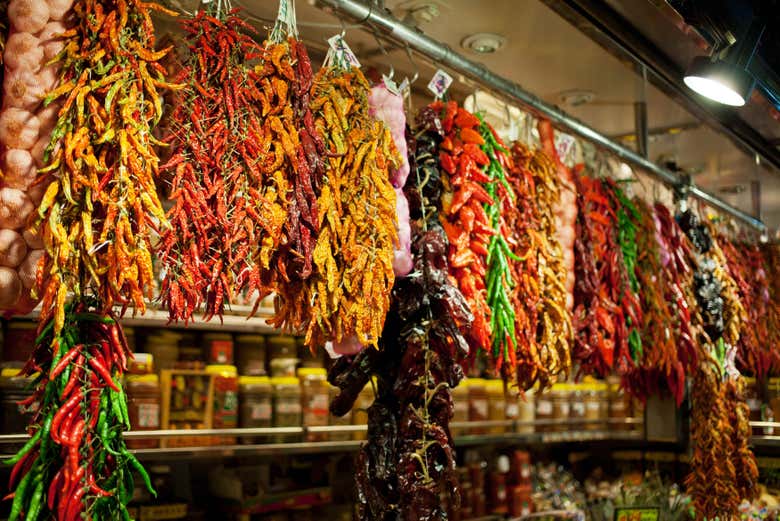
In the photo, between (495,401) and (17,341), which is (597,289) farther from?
(17,341)

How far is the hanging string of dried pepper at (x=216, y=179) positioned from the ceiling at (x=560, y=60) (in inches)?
41.0

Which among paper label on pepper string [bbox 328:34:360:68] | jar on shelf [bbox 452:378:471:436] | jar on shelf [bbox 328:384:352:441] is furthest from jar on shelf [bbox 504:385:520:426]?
paper label on pepper string [bbox 328:34:360:68]

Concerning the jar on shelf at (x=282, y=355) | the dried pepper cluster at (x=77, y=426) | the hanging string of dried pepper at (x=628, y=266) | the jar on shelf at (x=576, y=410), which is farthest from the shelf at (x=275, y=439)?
the dried pepper cluster at (x=77, y=426)

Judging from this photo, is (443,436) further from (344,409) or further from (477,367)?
(477,367)

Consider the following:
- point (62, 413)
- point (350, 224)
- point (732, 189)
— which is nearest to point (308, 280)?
point (350, 224)

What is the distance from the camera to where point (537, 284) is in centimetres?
284

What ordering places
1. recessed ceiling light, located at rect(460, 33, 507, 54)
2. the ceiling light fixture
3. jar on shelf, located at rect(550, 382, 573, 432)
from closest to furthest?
the ceiling light fixture < recessed ceiling light, located at rect(460, 33, 507, 54) < jar on shelf, located at rect(550, 382, 573, 432)

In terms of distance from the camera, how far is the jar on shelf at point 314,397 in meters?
3.85

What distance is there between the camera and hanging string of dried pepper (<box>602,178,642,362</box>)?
3.43 meters

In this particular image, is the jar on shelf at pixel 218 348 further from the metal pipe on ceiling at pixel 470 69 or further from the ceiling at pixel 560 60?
the metal pipe on ceiling at pixel 470 69

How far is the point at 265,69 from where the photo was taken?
1.92 metres

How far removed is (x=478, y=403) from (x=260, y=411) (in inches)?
64.9

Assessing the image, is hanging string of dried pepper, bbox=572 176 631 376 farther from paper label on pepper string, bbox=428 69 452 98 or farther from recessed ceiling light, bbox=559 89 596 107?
Result: recessed ceiling light, bbox=559 89 596 107

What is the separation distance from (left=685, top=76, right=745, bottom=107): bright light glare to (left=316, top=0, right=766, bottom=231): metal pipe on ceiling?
1.94 feet
